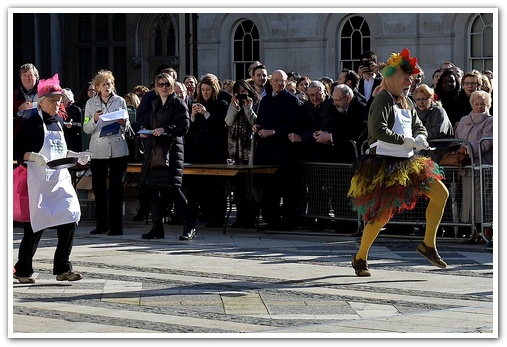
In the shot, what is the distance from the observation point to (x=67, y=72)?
3584 centimetres

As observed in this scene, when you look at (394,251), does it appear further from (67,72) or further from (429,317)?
(67,72)

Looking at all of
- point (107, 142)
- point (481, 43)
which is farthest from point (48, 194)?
point (481, 43)

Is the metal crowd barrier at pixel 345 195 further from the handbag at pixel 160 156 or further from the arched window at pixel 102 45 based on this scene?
the arched window at pixel 102 45

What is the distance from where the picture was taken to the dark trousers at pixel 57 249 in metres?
11.5

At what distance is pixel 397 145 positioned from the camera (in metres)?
11.6

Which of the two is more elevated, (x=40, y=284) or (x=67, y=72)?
(x=67, y=72)

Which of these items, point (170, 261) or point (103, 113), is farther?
point (103, 113)

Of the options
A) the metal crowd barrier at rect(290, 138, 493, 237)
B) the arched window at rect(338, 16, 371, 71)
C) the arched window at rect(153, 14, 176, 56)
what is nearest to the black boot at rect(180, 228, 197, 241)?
the metal crowd barrier at rect(290, 138, 493, 237)

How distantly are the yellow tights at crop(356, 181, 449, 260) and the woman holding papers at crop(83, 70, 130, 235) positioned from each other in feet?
15.1

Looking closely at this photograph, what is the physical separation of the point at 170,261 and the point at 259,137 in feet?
11.2

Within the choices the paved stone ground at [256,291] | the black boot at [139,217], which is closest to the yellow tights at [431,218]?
the paved stone ground at [256,291]

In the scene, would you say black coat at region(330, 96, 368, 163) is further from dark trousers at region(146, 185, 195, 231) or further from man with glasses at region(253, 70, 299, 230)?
dark trousers at region(146, 185, 195, 231)

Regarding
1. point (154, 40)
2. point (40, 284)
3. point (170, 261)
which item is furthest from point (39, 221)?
point (154, 40)
